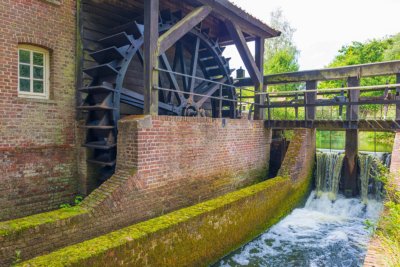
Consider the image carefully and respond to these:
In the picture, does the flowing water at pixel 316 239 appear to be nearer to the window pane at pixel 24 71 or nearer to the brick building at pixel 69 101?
the brick building at pixel 69 101

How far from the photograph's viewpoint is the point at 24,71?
4961mm

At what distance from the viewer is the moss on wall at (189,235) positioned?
3234mm

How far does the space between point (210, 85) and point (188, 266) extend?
16.4ft

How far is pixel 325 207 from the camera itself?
307 inches

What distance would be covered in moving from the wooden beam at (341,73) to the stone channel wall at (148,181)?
8.67 ft

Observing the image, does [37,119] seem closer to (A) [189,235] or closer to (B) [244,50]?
(A) [189,235]

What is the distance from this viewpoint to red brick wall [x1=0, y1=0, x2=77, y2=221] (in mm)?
4625

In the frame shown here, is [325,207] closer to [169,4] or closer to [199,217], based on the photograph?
[199,217]

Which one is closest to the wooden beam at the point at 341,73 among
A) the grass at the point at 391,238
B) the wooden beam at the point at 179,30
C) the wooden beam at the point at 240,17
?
the wooden beam at the point at 240,17

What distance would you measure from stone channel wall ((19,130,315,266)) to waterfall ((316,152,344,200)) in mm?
1475

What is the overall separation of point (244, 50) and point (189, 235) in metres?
5.06

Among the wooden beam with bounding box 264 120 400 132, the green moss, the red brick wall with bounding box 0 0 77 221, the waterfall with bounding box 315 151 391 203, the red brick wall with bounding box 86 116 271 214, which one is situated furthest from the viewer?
the waterfall with bounding box 315 151 391 203

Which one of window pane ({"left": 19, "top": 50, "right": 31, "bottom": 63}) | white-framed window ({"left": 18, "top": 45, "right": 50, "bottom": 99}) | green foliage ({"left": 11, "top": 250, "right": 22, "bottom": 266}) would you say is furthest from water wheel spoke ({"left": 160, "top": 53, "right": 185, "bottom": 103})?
green foliage ({"left": 11, "top": 250, "right": 22, "bottom": 266})

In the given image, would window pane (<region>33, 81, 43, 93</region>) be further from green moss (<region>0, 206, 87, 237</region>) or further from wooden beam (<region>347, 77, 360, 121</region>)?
wooden beam (<region>347, 77, 360, 121</region>)
